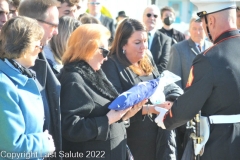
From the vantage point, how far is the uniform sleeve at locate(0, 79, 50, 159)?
2350 mm

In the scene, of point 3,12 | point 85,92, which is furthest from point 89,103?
point 3,12

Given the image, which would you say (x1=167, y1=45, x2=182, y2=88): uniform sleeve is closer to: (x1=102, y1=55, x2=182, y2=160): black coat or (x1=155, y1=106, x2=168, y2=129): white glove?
(x1=102, y1=55, x2=182, y2=160): black coat

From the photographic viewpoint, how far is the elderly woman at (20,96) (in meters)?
2.36

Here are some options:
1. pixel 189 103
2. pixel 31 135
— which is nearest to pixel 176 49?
pixel 189 103

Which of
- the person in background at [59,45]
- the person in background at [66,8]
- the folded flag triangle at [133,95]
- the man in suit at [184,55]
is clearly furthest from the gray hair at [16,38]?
the man in suit at [184,55]

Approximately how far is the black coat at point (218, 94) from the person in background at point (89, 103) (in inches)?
20.1

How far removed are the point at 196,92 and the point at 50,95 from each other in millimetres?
1042

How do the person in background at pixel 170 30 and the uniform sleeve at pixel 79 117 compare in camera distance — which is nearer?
the uniform sleeve at pixel 79 117

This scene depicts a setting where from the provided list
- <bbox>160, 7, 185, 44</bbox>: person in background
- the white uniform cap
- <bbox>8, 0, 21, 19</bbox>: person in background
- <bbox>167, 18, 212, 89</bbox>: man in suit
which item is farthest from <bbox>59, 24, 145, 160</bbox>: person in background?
<bbox>160, 7, 185, 44</bbox>: person in background

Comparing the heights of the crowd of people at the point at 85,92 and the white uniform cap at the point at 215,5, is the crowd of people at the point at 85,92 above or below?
below

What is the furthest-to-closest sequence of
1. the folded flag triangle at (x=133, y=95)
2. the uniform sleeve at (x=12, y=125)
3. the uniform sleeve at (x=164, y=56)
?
the uniform sleeve at (x=164, y=56) → the folded flag triangle at (x=133, y=95) → the uniform sleeve at (x=12, y=125)

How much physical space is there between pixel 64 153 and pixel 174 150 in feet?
4.13

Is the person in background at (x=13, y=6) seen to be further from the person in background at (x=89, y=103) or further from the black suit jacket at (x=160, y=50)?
the black suit jacket at (x=160, y=50)

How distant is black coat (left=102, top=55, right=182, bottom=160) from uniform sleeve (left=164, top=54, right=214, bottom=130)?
740mm
